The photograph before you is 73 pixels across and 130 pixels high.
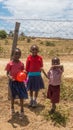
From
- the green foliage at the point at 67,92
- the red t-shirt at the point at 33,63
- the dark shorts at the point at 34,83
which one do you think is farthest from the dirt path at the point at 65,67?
the red t-shirt at the point at 33,63

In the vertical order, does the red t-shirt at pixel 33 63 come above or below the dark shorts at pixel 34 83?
above

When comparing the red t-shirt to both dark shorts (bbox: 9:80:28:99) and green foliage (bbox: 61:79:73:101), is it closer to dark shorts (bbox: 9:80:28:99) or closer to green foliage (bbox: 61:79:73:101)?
dark shorts (bbox: 9:80:28:99)

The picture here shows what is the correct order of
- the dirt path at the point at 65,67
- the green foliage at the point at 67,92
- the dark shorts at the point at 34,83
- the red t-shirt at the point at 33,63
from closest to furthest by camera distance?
the red t-shirt at the point at 33,63
the dark shorts at the point at 34,83
the green foliage at the point at 67,92
the dirt path at the point at 65,67

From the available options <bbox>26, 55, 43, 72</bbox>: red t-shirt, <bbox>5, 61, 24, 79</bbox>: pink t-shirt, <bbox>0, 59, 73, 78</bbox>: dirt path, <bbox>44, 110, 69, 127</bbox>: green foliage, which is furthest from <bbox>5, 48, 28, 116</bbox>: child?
<bbox>0, 59, 73, 78</bbox>: dirt path

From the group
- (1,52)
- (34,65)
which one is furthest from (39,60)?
(1,52)

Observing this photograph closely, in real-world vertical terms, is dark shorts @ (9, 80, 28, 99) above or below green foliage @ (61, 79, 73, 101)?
above

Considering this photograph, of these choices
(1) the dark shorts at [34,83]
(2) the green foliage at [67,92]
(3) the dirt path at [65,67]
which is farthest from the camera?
(3) the dirt path at [65,67]

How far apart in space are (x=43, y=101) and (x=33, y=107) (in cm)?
55

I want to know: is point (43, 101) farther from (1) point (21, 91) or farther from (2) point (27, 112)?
(1) point (21, 91)

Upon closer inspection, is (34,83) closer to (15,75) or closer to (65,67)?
(15,75)

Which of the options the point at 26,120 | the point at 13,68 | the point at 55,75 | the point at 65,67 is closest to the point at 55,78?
the point at 55,75

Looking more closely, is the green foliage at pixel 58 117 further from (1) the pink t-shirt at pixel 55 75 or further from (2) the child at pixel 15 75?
(1) the pink t-shirt at pixel 55 75

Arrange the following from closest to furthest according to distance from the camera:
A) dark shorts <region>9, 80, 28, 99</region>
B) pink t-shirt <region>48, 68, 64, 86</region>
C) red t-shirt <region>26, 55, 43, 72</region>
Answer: dark shorts <region>9, 80, 28, 99</region> < pink t-shirt <region>48, 68, 64, 86</region> < red t-shirt <region>26, 55, 43, 72</region>

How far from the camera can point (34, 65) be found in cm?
750
